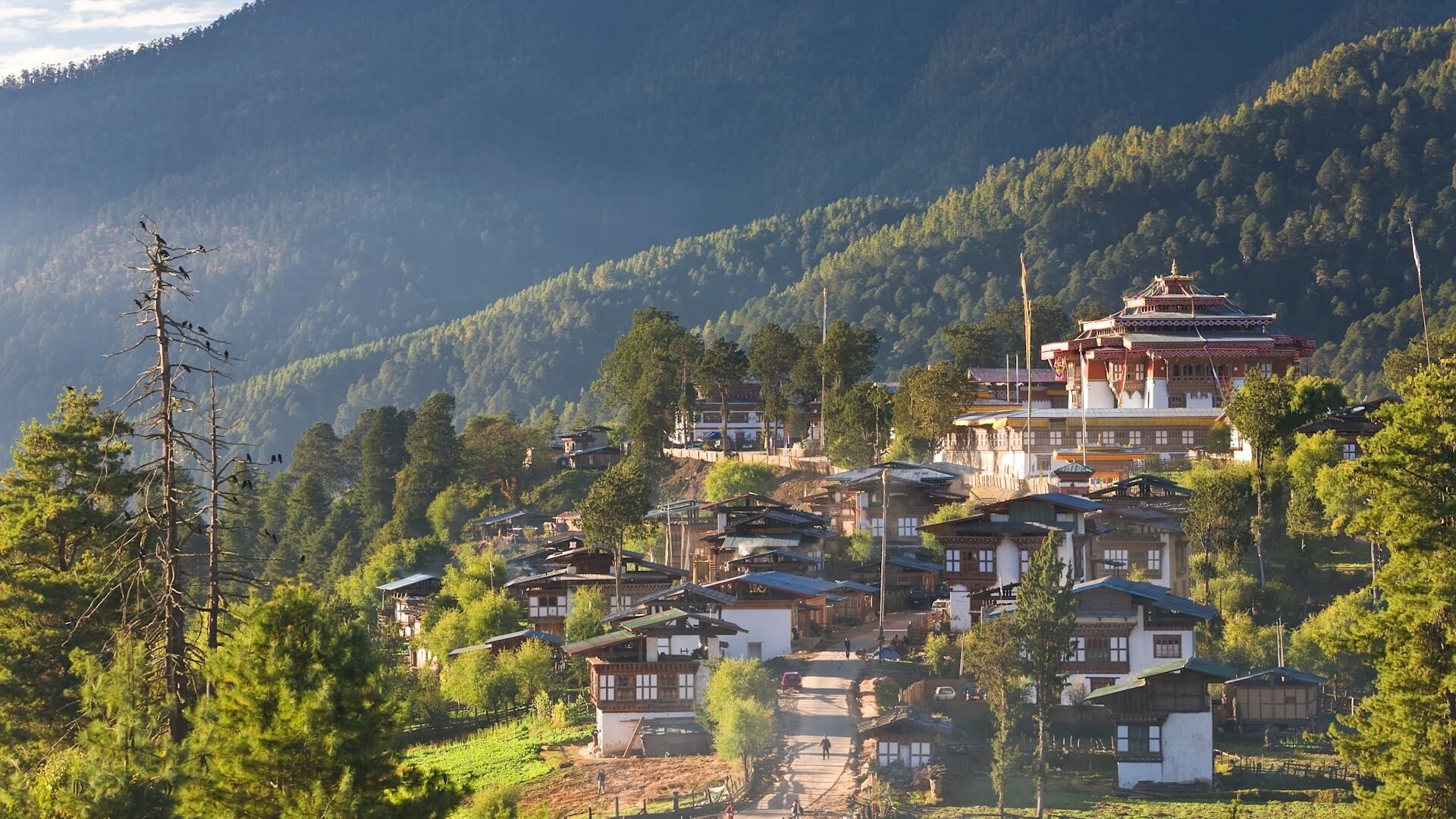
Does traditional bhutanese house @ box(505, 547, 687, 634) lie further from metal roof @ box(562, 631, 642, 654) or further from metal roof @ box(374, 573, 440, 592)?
metal roof @ box(374, 573, 440, 592)

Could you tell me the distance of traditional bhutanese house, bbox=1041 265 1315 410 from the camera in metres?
98.0

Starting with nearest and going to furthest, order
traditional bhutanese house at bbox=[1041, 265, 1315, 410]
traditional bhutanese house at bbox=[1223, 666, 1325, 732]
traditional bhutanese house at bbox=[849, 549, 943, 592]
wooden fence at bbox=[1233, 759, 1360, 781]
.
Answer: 1. wooden fence at bbox=[1233, 759, 1360, 781]
2. traditional bhutanese house at bbox=[1223, 666, 1325, 732]
3. traditional bhutanese house at bbox=[849, 549, 943, 592]
4. traditional bhutanese house at bbox=[1041, 265, 1315, 410]

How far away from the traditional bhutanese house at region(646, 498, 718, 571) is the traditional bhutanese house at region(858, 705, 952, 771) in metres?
30.2

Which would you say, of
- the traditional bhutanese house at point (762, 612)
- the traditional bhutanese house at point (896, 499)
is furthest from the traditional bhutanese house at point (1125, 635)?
the traditional bhutanese house at point (896, 499)

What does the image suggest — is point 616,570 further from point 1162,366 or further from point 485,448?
point 485,448

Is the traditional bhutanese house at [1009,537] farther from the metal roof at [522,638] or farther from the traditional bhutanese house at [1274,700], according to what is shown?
the metal roof at [522,638]

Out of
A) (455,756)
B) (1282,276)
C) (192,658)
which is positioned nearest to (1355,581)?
(455,756)

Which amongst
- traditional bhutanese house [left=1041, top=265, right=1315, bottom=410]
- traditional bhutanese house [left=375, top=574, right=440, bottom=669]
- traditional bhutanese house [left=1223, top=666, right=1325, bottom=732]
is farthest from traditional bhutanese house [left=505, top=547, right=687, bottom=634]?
traditional bhutanese house [left=1041, top=265, right=1315, bottom=410]

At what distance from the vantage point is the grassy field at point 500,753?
6050 centimetres

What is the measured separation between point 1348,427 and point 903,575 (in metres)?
18.4

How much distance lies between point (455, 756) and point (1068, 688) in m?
20.8

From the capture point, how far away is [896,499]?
3366 inches

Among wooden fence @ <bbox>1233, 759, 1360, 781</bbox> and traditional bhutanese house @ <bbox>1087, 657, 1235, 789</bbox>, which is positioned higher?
traditional bhutanese house @ <bbox>1087, 657, 1235, 789</bbox>

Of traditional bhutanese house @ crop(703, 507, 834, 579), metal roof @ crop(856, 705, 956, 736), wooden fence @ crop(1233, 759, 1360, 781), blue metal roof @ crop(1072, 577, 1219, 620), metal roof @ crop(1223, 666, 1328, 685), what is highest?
traditional bhutanese house @ crop(703, 507, 834, 579)
